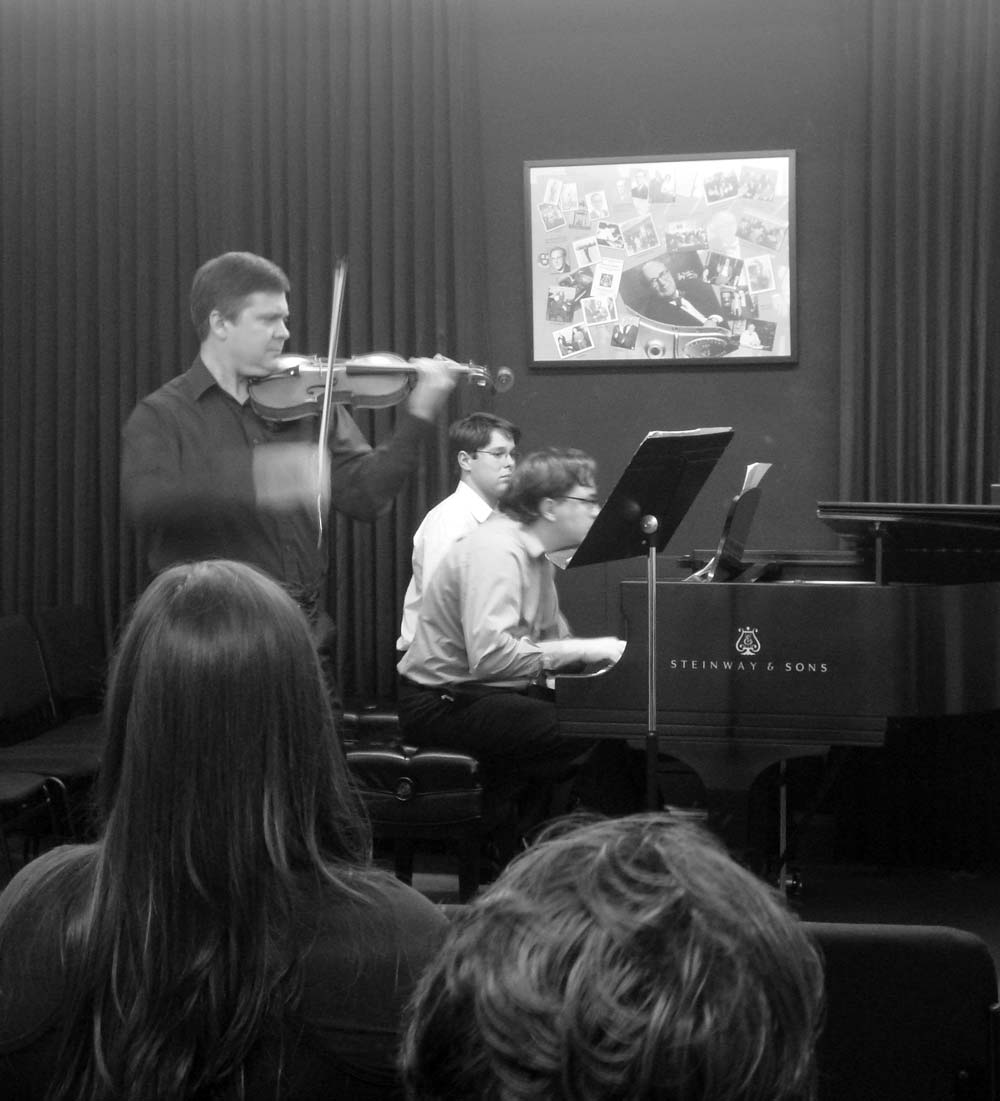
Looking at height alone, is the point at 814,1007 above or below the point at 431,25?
below

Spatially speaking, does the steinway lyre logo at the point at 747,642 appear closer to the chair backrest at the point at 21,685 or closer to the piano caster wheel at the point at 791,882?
the piano caster wheel at the point at 791,882

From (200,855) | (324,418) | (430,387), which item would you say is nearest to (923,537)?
(430,387)

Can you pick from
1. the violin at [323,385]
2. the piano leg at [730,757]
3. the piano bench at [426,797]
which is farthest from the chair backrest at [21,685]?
the piano leg at [730,757]

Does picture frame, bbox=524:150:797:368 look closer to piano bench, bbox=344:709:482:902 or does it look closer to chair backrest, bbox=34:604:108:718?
chair backrest, bbox=34:604:108:718

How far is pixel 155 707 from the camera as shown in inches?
45.6

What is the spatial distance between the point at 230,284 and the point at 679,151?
2.34 meters

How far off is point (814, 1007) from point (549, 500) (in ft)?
10.4

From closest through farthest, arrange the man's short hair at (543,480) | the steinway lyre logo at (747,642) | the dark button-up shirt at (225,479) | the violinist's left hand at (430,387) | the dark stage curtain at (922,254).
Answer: the dark button-up shirt at (225,479) < the steinway lyre logo at (747,642) < the violinist's left hand at (430,387) < the man's short hair at (543,480) < the dark stage curtain at (922,254)

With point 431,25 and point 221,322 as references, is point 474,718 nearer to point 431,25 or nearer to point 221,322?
point 221,322

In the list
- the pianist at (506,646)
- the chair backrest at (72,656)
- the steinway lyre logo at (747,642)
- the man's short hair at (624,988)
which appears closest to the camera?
the man's short hair at (624,988)

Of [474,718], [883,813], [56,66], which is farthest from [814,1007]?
[56,66]

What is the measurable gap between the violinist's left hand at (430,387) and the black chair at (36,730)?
129 centimetres

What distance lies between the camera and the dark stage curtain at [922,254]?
191 inches

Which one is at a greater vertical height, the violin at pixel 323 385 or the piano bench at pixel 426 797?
the violin at pixel 323 385
